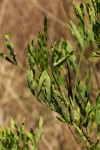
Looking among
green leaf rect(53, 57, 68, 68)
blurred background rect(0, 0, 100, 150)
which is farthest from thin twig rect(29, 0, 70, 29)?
green leaf rect(53, 57, 68, 68)

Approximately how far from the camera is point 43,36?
2.52 feet

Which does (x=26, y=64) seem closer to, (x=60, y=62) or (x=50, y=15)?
(x=50, y=15)

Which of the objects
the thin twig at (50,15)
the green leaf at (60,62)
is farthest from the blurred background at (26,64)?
the green leaf at (60,62)

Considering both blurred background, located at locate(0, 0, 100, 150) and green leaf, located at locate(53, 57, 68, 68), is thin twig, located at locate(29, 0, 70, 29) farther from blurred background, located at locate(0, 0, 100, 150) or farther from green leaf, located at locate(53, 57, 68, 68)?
green leaf, located at locate(53, 57, 68, 68)

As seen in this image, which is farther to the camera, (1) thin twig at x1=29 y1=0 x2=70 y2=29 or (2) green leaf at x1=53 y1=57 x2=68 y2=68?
(1) thin twig at x1=29 y1=0 x2=70 y2=29

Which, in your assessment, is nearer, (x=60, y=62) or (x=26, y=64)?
(x=60, y=62)

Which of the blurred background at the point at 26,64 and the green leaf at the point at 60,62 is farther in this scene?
the blurred background at the point at 26,64

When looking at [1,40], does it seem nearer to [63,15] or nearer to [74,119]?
[63,15]

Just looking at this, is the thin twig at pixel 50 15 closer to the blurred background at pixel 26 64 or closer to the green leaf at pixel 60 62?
the blurred background at pixel 26 64

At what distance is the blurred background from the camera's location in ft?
5.68

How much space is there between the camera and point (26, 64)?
1.82 m

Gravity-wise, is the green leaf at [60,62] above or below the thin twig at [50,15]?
below

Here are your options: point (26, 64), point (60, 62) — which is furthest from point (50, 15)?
point (60, 62)

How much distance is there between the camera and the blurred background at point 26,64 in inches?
68.2
